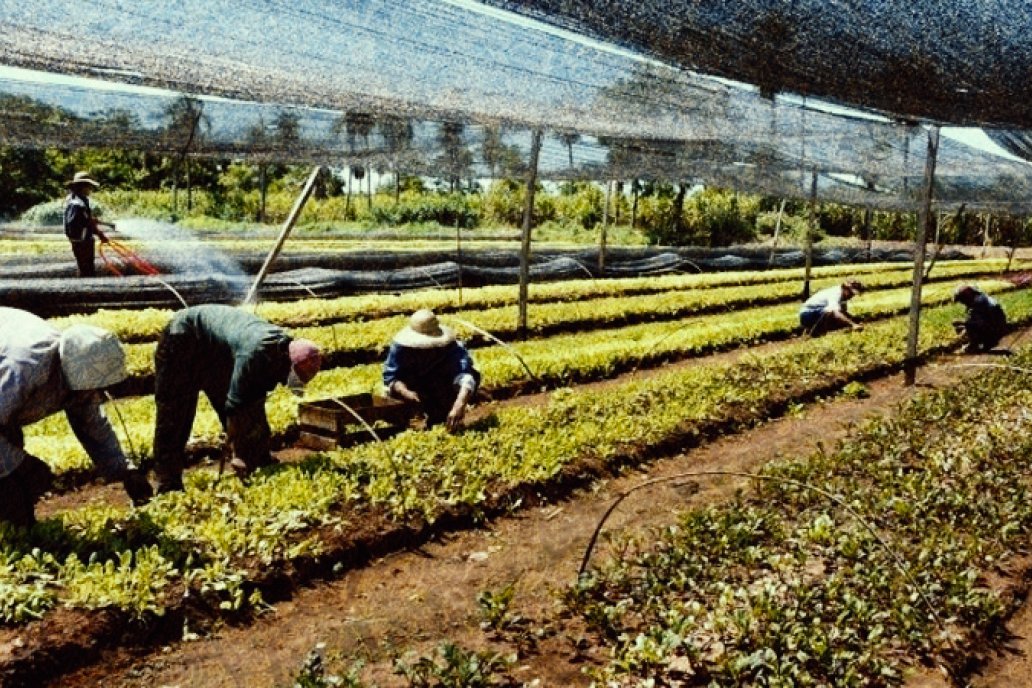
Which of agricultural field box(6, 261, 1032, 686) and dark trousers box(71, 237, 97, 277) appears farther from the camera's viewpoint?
dark trousers box(71, 237, 97, 277)

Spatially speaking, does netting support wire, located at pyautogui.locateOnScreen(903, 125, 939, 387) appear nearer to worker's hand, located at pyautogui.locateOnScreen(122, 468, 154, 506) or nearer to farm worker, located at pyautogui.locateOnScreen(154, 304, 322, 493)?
farm worker, located at pyautogui.locateOnScreen(154, 304, 322, 493)

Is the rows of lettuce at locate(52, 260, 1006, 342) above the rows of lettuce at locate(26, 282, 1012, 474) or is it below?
above

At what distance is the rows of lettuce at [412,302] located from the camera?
1141 centimetres

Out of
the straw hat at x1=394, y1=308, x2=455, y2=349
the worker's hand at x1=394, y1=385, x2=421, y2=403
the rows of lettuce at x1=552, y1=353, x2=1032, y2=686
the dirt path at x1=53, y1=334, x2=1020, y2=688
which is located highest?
the straw hat at x1=394, y1=308, x2=455, y2=349

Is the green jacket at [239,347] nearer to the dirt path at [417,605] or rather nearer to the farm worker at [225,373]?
the farm worker at [225,373]

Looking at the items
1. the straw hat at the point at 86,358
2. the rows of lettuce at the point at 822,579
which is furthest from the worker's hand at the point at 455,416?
the straw hat at the point at 86,358

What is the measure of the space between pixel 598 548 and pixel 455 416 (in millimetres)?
1905

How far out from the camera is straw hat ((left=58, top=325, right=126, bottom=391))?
169 inches

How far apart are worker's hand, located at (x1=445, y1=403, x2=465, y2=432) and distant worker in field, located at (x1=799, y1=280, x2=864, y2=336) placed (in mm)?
8848

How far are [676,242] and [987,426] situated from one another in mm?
32501

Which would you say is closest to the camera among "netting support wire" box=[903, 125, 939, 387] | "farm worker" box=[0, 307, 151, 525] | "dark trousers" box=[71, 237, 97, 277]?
"farm worker" box=[0, 307, 151, 525]

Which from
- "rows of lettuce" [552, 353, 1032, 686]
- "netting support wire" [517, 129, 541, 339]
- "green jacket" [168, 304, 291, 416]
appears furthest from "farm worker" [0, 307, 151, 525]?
"netting support wire" [517, 129, 541, 339]

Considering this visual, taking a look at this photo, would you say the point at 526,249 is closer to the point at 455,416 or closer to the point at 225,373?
the point at 455,416

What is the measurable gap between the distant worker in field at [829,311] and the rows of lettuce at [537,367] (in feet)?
1.17
